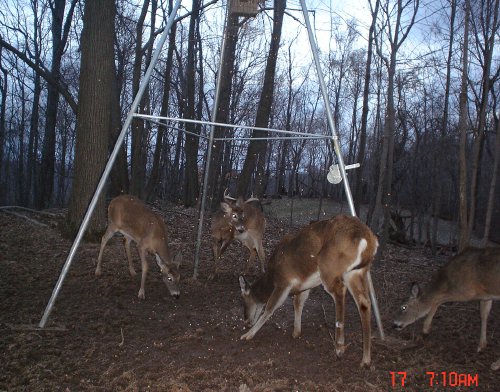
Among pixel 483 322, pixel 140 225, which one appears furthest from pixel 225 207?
pixel 483 322

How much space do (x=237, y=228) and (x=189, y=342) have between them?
12.7 ft

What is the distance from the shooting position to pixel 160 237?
23.4 feet

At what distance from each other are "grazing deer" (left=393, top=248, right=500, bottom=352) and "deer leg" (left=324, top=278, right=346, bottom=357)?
1491mm

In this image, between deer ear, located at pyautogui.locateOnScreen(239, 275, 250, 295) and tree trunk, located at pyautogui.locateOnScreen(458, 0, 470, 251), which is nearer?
deer ear, located at pyautogui.locateOnScreen(239, 275, 250, 295)

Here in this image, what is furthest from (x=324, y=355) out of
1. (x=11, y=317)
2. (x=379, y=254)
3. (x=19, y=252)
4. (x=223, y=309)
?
(x=379, y=254)

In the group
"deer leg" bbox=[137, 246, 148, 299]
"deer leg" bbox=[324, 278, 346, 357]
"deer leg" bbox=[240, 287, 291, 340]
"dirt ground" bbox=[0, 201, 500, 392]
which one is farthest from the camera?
"deer leg" bbox=[137, 246, 148, 299]

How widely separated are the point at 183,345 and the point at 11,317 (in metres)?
1.95

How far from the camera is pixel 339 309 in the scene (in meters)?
4.49

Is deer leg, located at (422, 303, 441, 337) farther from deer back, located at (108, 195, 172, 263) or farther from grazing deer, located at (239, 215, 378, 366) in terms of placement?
deer back, located at (108, 195, 172, 263)

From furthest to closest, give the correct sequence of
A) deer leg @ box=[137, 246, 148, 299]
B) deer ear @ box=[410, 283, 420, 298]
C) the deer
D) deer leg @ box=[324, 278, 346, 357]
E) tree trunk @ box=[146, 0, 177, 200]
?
1. tree trunk @ box=[146, 0, 177, 200]
2. the deer
3. deer leg @ box=[137, 246, 148, 299]
4. deer ear @ box=[410, 283, 420, 298]
5. deer leg @ box=[324, 278, 346, 357]

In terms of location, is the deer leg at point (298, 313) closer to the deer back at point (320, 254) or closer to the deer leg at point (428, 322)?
the deer back at point (320, 254)

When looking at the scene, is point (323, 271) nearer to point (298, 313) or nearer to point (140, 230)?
point (298, 313)

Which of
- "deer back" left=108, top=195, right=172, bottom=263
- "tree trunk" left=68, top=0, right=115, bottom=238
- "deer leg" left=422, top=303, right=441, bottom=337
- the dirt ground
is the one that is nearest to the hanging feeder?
"tree trunk" left=68, top=0, right=115, bottom=238

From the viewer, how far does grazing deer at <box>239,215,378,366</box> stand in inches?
173
